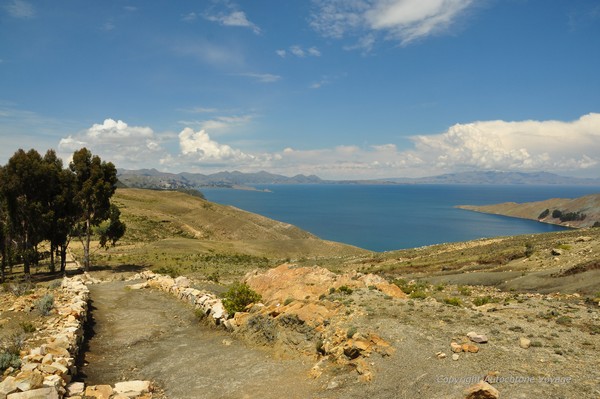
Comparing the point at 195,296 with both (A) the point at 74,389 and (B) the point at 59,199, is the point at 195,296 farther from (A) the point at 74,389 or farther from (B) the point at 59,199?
(B) the point at 59,199

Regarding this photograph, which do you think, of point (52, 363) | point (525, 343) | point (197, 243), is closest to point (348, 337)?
point (525, 343)

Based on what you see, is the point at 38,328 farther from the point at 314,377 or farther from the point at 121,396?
the point at 314,377

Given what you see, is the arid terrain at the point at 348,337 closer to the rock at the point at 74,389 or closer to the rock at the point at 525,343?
the rock at the point at 525,343

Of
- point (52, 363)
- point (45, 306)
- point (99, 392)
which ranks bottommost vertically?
point (99, 392)

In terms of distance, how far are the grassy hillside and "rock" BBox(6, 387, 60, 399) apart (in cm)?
2876

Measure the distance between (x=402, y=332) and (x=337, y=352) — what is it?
8.76 ft

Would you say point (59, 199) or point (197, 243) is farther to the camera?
point (197, 243)

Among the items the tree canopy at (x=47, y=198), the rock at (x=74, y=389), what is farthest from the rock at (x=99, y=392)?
the tree canopy at (x=47, y=198)

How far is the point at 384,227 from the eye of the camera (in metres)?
184

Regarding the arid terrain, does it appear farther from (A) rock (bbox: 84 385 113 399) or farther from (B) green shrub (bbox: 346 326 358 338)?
(A) rock (bbox: 84 385 113 399)

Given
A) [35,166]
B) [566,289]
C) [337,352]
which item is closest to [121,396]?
[337,352]

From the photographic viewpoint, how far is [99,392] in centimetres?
1145

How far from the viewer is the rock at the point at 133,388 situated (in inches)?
469

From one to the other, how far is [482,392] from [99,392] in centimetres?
1119
